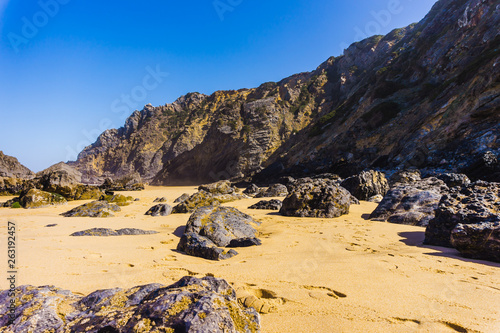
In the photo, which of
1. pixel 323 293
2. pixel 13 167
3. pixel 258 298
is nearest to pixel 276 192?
pixel 323 293

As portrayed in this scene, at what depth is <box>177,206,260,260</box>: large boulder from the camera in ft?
11.4

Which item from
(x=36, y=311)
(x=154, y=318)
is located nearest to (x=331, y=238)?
(x=154, y=318)

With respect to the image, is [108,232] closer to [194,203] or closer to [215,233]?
[215,233]

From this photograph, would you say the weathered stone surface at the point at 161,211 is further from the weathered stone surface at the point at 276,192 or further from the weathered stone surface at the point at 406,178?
the weathered stone surface at the point at 406,178

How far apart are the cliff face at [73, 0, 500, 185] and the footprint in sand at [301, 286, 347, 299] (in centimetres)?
1305

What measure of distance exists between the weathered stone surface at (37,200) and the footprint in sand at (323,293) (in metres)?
12.5

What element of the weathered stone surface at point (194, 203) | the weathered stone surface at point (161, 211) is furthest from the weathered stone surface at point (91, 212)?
the weathered stone surface at point (194, 203)

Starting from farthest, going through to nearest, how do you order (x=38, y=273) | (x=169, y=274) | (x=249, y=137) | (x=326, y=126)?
(x=249, y=137) → (x=326, y=126) → (x=169, y=274) → (x=38, y=273)

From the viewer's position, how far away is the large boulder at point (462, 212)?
3533mm

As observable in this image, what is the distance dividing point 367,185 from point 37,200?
14251 millimetres

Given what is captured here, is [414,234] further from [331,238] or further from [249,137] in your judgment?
[249,137]

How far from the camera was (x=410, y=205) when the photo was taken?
5.78 m

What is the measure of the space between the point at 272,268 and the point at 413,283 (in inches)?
54.5

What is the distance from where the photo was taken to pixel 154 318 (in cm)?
125
